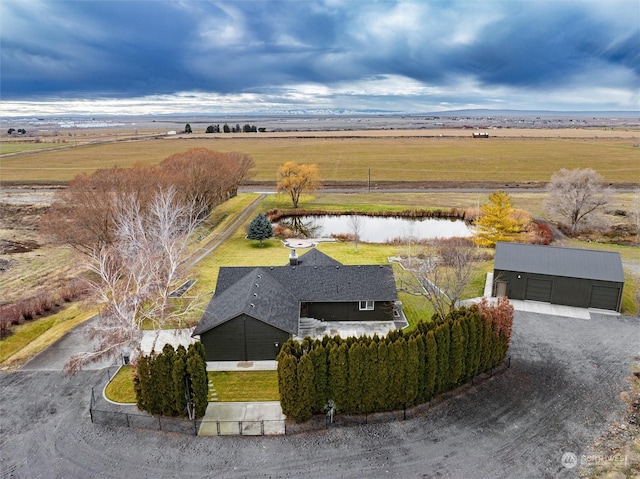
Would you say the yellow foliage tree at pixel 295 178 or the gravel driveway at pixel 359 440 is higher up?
the yellow foliage tree at pixel 295 178

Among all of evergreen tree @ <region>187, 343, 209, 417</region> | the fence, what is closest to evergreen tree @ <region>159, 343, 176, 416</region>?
evergreen tree @ <region>187, 343, 209, 417</region>

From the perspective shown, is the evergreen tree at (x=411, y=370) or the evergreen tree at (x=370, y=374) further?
the evergreen tree at (x=411, y=370)

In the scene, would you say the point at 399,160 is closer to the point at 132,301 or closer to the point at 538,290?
the point at 538,290

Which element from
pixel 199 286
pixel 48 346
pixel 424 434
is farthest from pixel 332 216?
pixel 424 434

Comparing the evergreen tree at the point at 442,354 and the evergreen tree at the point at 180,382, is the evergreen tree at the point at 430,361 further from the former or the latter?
the evergreen tree at the point at 180,382

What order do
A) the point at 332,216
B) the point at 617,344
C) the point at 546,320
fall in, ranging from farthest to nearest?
the point at 332,216 → the point at 546,320 → the point at 617,344

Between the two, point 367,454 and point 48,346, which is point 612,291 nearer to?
point 367,454

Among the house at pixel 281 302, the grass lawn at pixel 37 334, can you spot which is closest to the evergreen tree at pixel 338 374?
the house at pixel 281 302

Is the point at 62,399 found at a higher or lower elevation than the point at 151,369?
lower

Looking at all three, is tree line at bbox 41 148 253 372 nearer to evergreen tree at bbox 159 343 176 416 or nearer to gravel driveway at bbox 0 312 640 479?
evergreen tree at bbox 159 343 176 416
